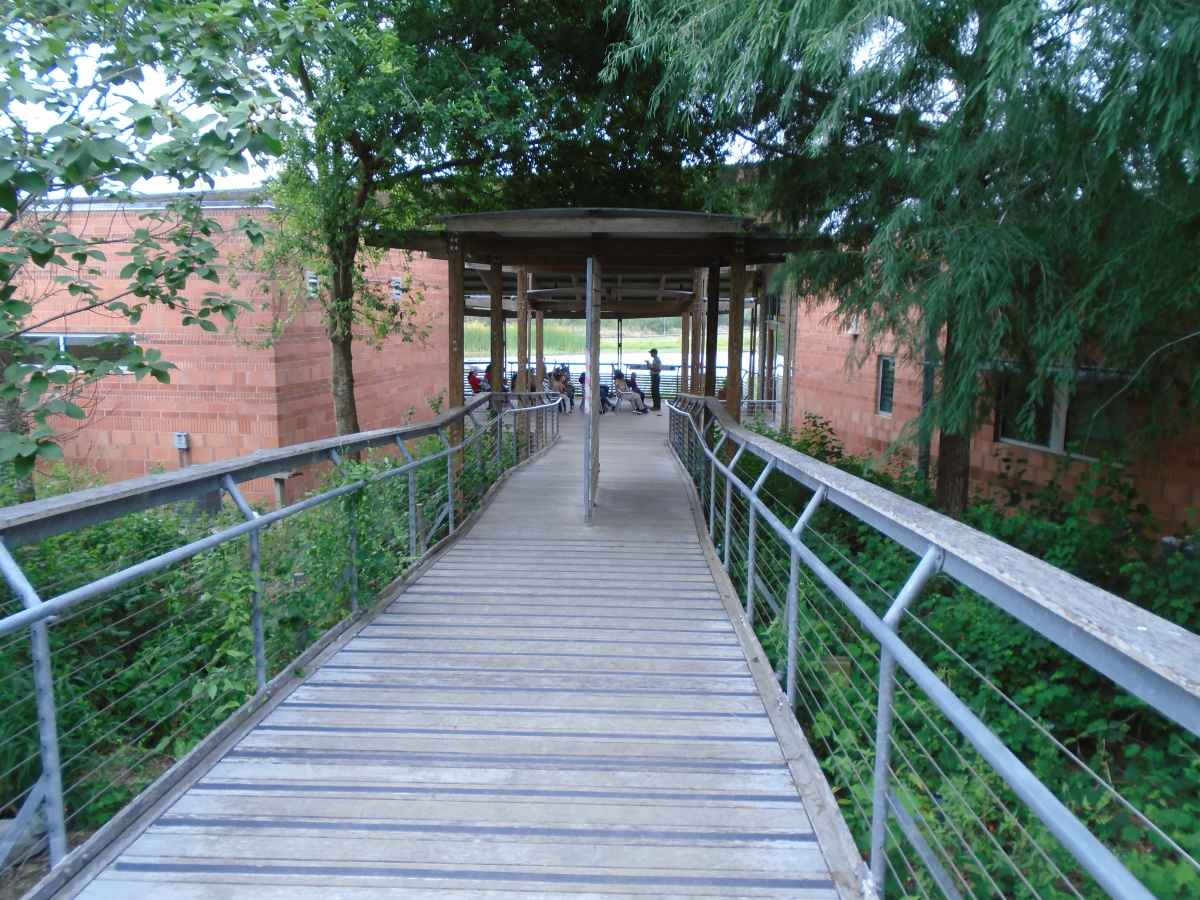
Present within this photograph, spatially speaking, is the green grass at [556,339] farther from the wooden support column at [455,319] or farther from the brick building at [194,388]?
the wooden support column at [455,319]

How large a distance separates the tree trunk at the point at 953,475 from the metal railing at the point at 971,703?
33.9 inches

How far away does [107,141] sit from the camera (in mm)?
3447

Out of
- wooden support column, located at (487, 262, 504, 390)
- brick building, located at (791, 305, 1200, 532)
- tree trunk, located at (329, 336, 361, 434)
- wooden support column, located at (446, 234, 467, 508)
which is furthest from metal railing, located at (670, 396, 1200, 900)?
wooden support column, located at (487, 262, 504, 390)

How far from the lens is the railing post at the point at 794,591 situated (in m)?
3.20

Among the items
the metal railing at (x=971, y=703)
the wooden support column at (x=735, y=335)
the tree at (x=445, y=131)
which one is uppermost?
the tree at (x=445, y=131)

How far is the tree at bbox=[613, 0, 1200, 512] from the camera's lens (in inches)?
156

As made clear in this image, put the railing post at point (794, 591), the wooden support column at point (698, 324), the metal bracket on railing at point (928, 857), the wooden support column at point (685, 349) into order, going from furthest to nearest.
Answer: the wooden support column at point (685, 349)
the wooden support column at point (698, 324)
the railing post at point (794, 591)
the metal bracket on railing at point (928, 857)

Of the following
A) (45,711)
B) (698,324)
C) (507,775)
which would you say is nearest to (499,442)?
(507,775)

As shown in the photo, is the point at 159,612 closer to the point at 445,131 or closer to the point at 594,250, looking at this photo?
the point at 594,250

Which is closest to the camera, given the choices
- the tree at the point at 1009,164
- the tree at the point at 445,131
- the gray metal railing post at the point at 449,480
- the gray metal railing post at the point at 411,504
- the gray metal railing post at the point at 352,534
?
the tree at the point at 1009,164

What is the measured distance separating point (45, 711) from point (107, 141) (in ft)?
7.43

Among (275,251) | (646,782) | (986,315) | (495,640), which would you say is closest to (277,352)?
(275,251)

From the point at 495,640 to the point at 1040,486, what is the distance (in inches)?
243

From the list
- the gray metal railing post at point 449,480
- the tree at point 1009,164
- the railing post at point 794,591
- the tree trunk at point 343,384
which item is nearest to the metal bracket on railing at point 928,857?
A: the railing post at point 794,591
